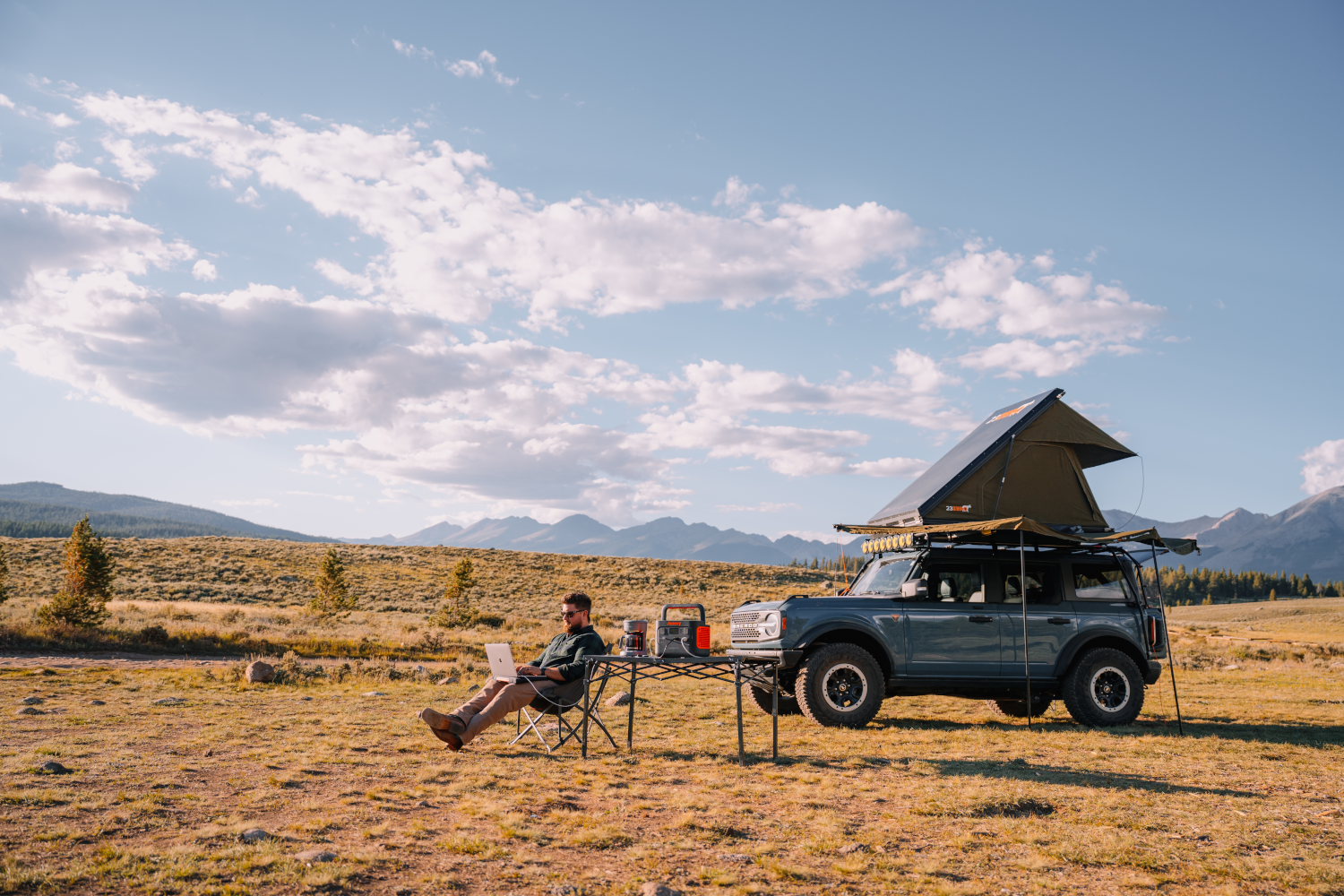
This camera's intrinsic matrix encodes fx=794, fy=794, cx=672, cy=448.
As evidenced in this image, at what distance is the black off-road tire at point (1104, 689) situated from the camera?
10273 millimetres

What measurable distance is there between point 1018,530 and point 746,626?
365cm

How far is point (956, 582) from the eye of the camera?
34.0ft

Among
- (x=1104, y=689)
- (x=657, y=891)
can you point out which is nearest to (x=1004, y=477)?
(x=1104, y=689)

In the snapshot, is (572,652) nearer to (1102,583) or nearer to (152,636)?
(1102,583)

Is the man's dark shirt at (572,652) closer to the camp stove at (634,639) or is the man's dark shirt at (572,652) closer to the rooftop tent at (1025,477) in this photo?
the camp stove at (634,639)

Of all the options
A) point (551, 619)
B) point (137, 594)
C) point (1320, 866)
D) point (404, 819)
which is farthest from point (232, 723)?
point (137, 594)

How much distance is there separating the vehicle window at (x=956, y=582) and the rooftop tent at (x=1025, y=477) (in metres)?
1.52

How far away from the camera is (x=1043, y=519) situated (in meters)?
12.4

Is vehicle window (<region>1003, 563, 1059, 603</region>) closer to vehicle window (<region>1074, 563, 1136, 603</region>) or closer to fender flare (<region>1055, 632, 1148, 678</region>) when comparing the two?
vehicle window (<region>1074, 563, 1136, 603</region>)

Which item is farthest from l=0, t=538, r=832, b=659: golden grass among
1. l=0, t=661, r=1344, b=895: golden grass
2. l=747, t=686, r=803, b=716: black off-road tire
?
l=0, t=661, r=1344, b=895: golden grass

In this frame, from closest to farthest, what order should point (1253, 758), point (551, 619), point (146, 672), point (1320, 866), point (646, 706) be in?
point (1320, 866)
point (1253, 758)
point (646, 706)
point (146, 672)
point (551, 619)

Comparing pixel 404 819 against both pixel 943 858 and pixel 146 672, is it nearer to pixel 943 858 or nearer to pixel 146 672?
→ pixel 943 858

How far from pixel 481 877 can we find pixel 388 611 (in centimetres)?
4090

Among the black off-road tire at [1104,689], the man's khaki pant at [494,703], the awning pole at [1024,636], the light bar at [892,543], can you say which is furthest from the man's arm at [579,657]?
the black off-road tire at [1104,689]
